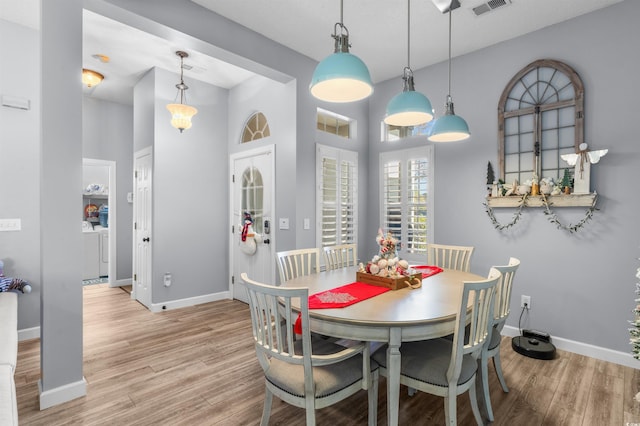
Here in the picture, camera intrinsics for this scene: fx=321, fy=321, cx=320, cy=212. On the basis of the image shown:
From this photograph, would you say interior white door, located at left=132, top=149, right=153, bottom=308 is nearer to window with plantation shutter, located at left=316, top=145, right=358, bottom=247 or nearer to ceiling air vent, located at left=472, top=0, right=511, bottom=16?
window with plantation shutter, located at left=316, top=145, right=358, bottom=247

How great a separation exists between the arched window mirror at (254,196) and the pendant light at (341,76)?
95.2 inches

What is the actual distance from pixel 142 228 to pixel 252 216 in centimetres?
157

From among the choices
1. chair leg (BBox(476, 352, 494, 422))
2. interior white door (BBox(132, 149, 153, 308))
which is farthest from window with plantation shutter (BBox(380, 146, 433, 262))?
interior white door (BBox(132, 149, 153, 308))

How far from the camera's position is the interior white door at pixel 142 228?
4.30m

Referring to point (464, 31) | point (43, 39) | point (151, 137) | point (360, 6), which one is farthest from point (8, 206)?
point (464, 31)

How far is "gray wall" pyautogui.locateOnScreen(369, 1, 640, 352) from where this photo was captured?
2.77 m

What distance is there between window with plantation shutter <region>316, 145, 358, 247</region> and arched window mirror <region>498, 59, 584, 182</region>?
1806 mm

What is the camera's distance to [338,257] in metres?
3.22

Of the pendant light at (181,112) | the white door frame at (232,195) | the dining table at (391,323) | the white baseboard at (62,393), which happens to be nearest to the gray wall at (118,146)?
the white door frame at (232,195)

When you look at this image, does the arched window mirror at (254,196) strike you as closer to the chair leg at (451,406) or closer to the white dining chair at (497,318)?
the white dining chair at (497,318)

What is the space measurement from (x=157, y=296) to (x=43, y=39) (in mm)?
3043

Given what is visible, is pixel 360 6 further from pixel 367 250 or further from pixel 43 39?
pixel 367 250

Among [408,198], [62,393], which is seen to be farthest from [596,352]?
[62,393]

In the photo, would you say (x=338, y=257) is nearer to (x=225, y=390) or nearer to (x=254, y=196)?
(x=225, y=390)
